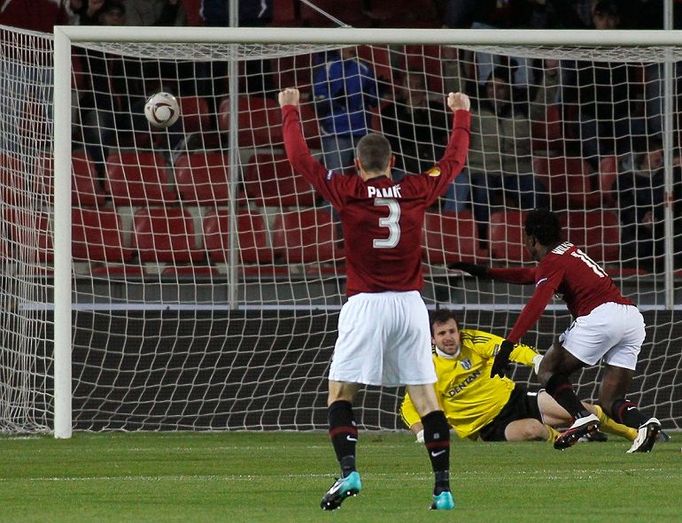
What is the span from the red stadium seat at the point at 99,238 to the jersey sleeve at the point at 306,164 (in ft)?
21.4

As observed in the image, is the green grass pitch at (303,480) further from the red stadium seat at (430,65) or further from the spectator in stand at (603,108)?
the red stadium seat at (430,65)

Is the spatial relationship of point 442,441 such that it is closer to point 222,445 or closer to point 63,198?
point 222,445

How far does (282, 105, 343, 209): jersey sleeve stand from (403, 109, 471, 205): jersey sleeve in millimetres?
348

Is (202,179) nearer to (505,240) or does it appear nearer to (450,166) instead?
(505,240)

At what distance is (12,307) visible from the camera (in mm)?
12062

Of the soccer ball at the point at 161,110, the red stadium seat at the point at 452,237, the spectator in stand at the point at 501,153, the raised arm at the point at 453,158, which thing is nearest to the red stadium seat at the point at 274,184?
the red stadium seat at the point at 452,237

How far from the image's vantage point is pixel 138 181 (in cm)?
1362

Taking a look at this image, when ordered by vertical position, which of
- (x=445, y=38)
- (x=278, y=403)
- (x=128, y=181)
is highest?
(x=445, y=38)

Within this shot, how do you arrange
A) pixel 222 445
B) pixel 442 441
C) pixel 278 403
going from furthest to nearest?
pixel 278 403
pixel 222 445
pixel 442 441

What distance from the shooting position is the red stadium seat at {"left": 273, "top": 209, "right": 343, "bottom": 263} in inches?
529

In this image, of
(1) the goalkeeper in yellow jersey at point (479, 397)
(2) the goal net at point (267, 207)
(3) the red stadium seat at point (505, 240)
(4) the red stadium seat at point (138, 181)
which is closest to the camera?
(1) the goalkeeper in yellow jersey at point (479, 397)

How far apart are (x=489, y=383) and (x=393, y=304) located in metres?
4.82

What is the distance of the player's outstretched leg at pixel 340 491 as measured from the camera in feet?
21.6

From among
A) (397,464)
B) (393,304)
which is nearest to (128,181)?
(397,464)
